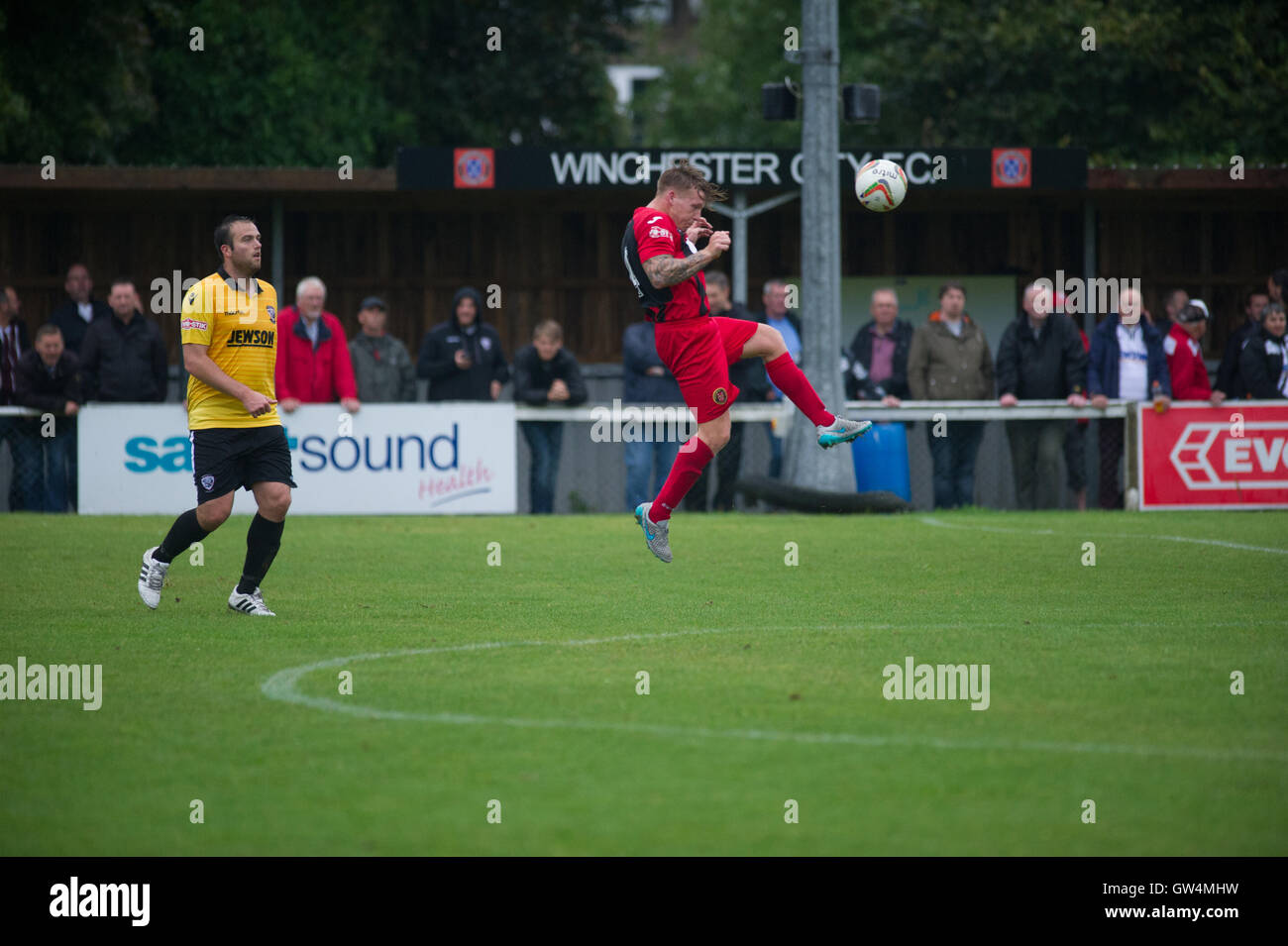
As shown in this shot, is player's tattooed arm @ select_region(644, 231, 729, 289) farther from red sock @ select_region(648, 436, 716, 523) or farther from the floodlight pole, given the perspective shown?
the floodlight pole

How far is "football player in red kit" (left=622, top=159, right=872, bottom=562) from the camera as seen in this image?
10.1 meters

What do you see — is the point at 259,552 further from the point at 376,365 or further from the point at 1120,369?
the point at 1120,369

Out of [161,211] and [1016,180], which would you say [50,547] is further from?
[1016,180]

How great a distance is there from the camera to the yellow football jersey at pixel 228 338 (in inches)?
375

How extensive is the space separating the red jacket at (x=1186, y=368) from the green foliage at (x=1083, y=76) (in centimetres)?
1358

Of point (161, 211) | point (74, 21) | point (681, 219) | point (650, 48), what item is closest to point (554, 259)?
point (161, 211)

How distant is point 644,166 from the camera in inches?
778

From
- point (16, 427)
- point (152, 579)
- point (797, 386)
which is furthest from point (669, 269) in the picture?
point (16, 427)

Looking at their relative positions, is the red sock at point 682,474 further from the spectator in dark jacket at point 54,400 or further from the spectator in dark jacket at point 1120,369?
the spectator in dark jacket at point 54,400

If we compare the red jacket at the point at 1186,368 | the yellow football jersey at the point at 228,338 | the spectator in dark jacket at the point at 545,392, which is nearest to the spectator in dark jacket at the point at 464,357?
the spectator in dark jacket at the point at 545,392

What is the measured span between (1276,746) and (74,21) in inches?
963

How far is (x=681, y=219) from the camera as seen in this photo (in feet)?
33.5

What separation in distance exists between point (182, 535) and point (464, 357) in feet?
25.9

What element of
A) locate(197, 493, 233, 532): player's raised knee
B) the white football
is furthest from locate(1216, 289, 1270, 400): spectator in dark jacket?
locate(197, 493, 233, 532): player's raised knee
